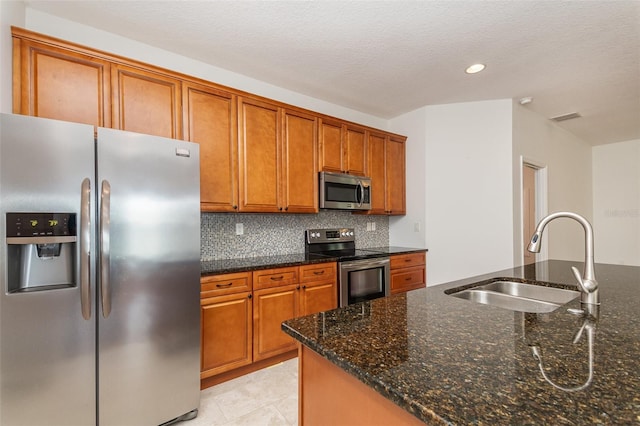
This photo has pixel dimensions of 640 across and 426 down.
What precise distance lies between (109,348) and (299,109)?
2.41 metres

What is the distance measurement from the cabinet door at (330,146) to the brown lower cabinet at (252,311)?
3.54ft

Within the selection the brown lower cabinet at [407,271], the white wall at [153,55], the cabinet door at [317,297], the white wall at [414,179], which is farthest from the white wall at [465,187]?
the cabinet door at [317,297]

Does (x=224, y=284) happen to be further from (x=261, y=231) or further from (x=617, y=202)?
(x=617, y=202)

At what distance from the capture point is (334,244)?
3516 millimetres

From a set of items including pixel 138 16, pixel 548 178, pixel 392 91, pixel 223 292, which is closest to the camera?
pixel 138 16

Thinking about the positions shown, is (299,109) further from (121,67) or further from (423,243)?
(423,243)

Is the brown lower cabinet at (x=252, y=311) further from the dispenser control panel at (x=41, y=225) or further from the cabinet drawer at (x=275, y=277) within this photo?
the dispenser control panel at (x=41, y=225)

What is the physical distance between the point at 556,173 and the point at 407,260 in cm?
293

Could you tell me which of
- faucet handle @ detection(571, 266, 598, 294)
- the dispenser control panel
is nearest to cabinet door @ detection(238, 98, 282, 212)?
the dispenser control panel

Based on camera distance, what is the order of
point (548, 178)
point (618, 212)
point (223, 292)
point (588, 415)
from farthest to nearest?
point (618, 212), point (548, 178), point (223, 292), point (588, 415)

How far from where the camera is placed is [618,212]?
536 cm

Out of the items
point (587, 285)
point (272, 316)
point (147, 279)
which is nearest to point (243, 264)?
point (272, 316)

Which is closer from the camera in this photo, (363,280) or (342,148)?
(363,280)

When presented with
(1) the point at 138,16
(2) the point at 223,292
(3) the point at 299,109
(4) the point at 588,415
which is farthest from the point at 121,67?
(4) the point at 588,415
